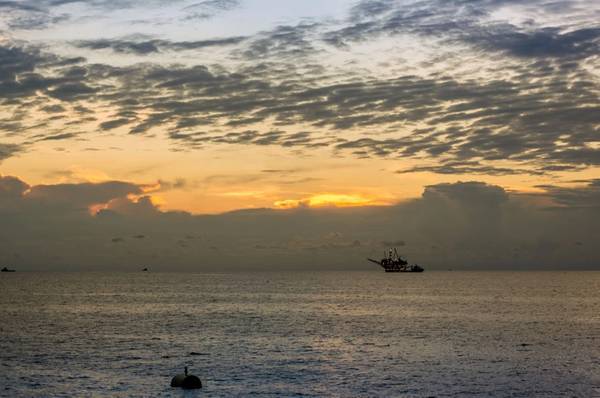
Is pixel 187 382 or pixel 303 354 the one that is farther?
pixel 303 354

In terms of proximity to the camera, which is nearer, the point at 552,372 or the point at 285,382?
the point at 285,382

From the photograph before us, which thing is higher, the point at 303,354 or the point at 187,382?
the point at 187,382

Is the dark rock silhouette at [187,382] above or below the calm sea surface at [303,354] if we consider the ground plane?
above

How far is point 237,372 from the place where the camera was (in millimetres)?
72625

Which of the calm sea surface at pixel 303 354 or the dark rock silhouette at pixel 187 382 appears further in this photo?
the calm sea surface at pixel 303 354

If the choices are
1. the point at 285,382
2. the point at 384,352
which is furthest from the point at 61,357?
the point at 384,352

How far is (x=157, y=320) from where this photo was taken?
13388 centimetres

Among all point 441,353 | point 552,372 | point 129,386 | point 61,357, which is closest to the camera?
point 129,386

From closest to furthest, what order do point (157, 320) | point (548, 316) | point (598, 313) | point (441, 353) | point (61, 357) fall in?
point (61, 357)
point (441, 353)
point (157, 320)
point (548, 316)
point (598, 313)

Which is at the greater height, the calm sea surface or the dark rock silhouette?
the dark rock silhouette

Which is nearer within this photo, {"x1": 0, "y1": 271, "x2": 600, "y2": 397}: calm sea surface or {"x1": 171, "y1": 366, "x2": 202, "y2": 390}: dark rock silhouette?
{"x1": 171, "y1": 366, "x2": 202, "y2": 390}: dark rock silhouette

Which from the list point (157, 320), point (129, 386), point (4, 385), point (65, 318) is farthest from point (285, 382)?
point (65, 318)

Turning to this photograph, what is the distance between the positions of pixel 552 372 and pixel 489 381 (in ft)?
32.6

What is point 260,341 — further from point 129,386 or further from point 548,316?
point 548,316
